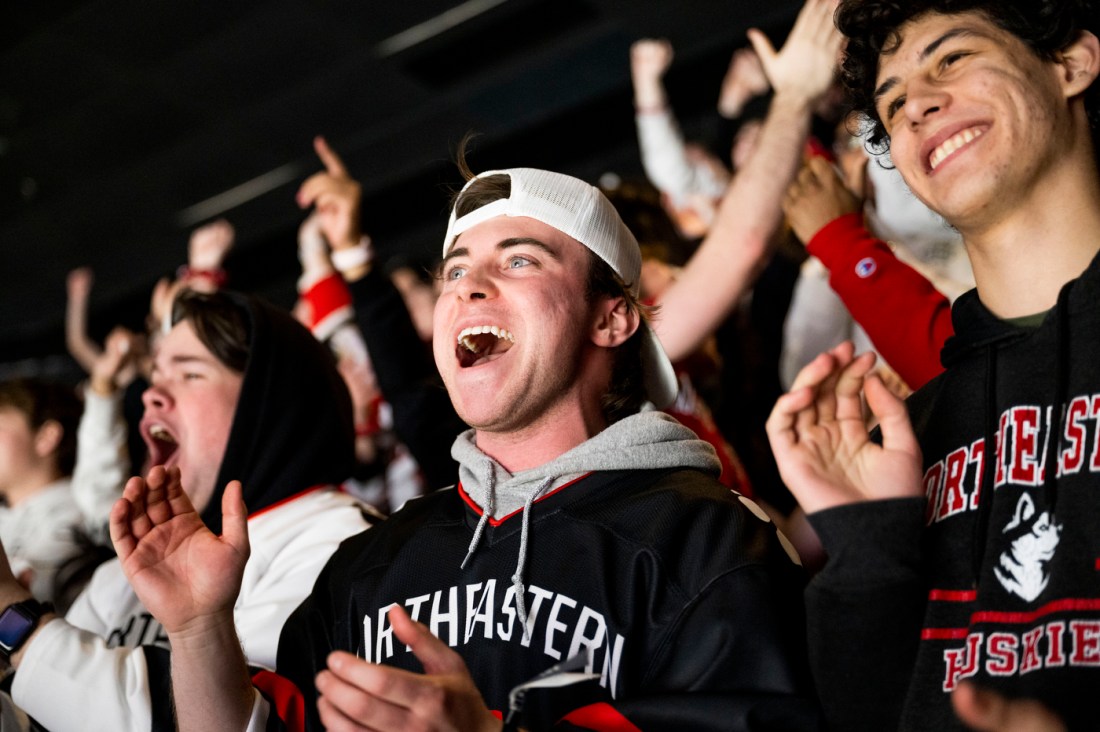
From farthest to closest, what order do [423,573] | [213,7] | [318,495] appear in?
[213,7]
[318,495]
[423,573]

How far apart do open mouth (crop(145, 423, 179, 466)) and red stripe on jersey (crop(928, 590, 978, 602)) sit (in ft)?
5.43

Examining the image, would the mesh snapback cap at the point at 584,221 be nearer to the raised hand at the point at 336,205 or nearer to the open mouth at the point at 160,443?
the raised hand at the point at 336,205

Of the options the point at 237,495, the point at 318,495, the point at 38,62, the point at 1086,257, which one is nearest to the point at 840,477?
the point at 1086,257

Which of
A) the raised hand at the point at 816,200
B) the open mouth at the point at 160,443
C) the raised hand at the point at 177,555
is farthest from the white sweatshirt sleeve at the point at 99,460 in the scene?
the raised hand at the point at 816,200

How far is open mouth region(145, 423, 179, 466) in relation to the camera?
243cm

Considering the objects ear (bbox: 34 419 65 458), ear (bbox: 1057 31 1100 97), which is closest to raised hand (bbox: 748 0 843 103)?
ear (bbox: 1057 31 1100 97)

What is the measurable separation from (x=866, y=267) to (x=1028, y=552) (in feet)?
2.83

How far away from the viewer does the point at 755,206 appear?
7.44 ft

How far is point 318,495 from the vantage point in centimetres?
226

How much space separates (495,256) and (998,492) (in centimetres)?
85

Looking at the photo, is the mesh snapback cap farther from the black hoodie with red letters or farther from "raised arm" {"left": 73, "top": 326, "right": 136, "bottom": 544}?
"raised arm" {"left": 73, "top": 326, "right": 136, "bottom": 544}

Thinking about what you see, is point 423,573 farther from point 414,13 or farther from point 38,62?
point 38,62

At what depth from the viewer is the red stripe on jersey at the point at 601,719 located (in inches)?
51.9

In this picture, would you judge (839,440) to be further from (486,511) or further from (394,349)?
(394,349)
